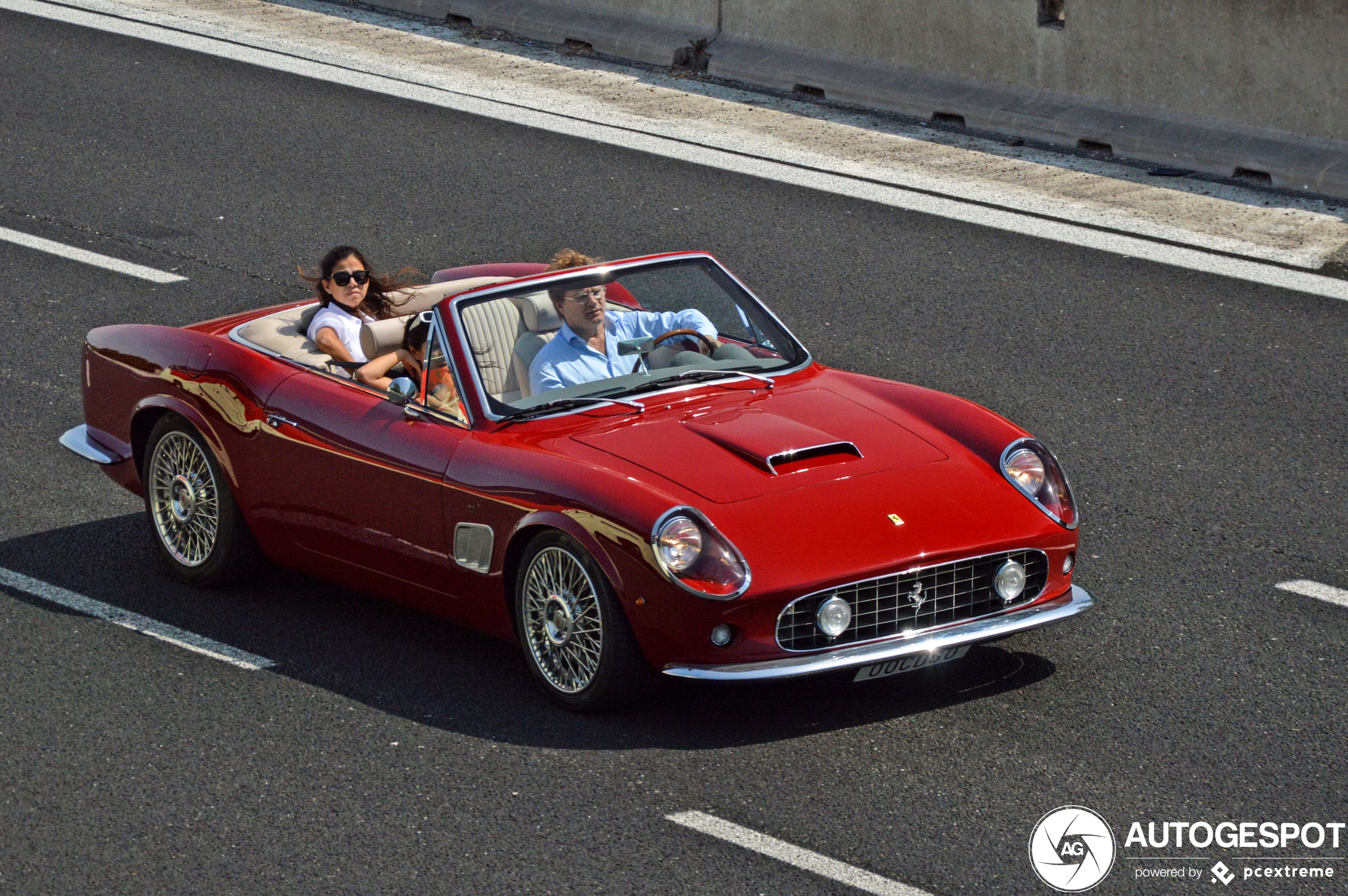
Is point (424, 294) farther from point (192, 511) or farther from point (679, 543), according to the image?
point (679, 543)

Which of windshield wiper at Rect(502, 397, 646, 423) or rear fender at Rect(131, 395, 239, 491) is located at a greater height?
windshield wiper at Rect(502, 397, 646, 423)

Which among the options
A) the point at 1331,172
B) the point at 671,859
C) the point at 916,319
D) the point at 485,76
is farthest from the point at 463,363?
the point at 485,76

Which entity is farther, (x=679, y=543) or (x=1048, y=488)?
(x=1048, y=488)

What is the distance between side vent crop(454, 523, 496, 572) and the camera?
21.2ft

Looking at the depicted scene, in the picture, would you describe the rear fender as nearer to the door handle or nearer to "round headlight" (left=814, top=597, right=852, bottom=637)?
the door handle

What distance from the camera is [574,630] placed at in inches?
244

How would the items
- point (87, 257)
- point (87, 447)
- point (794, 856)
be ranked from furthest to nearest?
point (87, 257)
point (87, 447)
point (794, 856)

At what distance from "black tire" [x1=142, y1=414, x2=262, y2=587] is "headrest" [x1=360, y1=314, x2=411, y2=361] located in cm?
73

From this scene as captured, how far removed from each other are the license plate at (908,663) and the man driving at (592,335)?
1.64 m

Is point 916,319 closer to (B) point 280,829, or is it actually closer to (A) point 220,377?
(A) point 220,377

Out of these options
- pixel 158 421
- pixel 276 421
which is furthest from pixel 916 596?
pixel 158 421

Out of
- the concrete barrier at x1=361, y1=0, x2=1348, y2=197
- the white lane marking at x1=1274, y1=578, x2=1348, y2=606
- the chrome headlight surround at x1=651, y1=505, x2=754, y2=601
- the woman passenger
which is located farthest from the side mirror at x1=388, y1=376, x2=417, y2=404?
the concrete barrier at x1=361, y1=0, x2=1348, y2=197

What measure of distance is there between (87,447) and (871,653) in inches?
147

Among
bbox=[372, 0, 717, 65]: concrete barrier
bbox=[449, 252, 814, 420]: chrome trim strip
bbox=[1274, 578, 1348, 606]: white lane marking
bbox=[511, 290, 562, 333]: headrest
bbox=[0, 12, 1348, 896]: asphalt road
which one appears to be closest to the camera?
bbox=[0, 12, 1348, 896]: asphalt road
